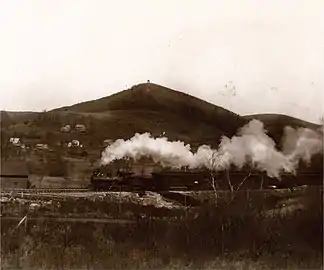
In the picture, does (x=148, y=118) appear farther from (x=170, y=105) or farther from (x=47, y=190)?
(x=47, y=190)

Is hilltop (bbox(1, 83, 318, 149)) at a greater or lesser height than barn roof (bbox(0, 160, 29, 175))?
greater

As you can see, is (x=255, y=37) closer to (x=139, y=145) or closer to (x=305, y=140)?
(x=305, y=140)

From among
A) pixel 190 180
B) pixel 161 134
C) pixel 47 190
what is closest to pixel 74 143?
pixel 47 190

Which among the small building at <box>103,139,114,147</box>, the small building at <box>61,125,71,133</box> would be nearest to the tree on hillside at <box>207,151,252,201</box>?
the small building at <box>103,139,114,147</box>

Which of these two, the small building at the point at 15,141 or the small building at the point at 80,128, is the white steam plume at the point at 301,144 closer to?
the small building at the point at 80,128

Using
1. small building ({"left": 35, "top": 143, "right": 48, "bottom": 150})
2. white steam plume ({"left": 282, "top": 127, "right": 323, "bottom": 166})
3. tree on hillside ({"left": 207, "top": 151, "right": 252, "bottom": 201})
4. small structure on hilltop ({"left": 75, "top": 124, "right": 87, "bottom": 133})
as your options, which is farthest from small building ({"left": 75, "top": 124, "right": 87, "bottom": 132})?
white steam plume ({"left": 282, "top": 127, "right": 323, "bottom": 166})

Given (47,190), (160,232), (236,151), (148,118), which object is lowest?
(160,232)

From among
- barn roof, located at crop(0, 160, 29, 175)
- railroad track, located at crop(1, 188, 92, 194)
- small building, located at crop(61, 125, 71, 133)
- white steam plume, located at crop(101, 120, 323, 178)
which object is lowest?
railroad track, located at crop(1, 188, 92, 194)

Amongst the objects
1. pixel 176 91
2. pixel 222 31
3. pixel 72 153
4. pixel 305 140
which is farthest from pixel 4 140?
pixel 305 140

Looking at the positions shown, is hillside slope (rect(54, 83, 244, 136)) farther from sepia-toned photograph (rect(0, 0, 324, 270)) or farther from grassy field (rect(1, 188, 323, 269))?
grassy field (rect(1, 188, 323, 269))
